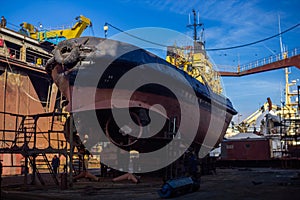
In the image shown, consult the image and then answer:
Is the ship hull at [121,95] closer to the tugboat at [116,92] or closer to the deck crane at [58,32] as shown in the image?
the tugboat at [116,92]

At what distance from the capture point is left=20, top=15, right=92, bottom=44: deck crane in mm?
28531

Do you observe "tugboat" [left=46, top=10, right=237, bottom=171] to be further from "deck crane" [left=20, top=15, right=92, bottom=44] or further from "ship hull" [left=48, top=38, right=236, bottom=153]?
"deck crane" [left=20, top=15, right=92, bottom=44]

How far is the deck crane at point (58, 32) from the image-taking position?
93.6ft

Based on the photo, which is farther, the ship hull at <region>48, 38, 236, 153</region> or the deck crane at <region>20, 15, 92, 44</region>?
the deck crane at <region>20, 15, 92, 44</region>

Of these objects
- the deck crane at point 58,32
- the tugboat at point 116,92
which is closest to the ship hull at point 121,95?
the tugboat at point 116,92

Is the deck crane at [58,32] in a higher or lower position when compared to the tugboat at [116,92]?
higher

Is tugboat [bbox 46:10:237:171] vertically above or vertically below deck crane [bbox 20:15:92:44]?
below

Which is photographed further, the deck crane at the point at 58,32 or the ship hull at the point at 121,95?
the deck crane at the point at 58,32

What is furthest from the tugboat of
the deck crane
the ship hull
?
the deck crane

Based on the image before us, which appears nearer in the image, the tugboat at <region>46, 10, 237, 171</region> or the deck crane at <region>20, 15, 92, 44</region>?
the tugboat at <region>46, 10, 237, 171</region>

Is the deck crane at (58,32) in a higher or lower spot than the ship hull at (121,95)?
higher

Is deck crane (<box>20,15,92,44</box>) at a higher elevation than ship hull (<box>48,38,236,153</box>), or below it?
higher

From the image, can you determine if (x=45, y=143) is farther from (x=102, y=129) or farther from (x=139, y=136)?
(x=139, y=136)

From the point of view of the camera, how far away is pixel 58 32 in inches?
1169
